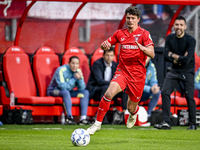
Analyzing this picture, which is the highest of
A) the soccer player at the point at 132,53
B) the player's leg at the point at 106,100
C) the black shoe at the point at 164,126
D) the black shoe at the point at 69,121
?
the soccer player at the point at 132,53

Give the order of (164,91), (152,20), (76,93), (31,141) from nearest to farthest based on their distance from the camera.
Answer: (31,141) < (164,91) < (76,93) < (152,20)

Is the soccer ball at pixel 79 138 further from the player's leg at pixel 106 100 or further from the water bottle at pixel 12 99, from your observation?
the water bottle at pixel 12 99

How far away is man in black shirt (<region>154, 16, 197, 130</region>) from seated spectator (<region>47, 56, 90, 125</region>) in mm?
1875

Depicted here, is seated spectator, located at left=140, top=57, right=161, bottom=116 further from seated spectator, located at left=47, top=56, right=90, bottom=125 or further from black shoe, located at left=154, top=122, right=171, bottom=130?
black shoe, located at left=154, top=122, right=171, bottom=130

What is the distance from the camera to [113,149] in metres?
4.74

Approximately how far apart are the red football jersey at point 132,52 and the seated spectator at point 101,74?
9.18ft

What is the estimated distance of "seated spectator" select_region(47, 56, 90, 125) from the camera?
29.0ft

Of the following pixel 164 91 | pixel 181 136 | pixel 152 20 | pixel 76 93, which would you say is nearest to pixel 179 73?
pixel 164 91

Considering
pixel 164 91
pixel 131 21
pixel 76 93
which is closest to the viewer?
pixel 131 21

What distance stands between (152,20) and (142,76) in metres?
7.23

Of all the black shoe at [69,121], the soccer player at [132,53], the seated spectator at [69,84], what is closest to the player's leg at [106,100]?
the soccer player at [132,53]

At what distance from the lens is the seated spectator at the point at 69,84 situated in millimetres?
8852

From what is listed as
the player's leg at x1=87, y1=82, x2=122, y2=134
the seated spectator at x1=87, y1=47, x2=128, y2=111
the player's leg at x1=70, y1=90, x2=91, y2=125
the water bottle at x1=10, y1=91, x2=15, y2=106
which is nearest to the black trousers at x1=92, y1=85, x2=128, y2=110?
the seated spectator at x1=87, y1=47, x2=128, y2=111

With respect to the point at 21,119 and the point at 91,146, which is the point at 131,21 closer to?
the point at 91,146
